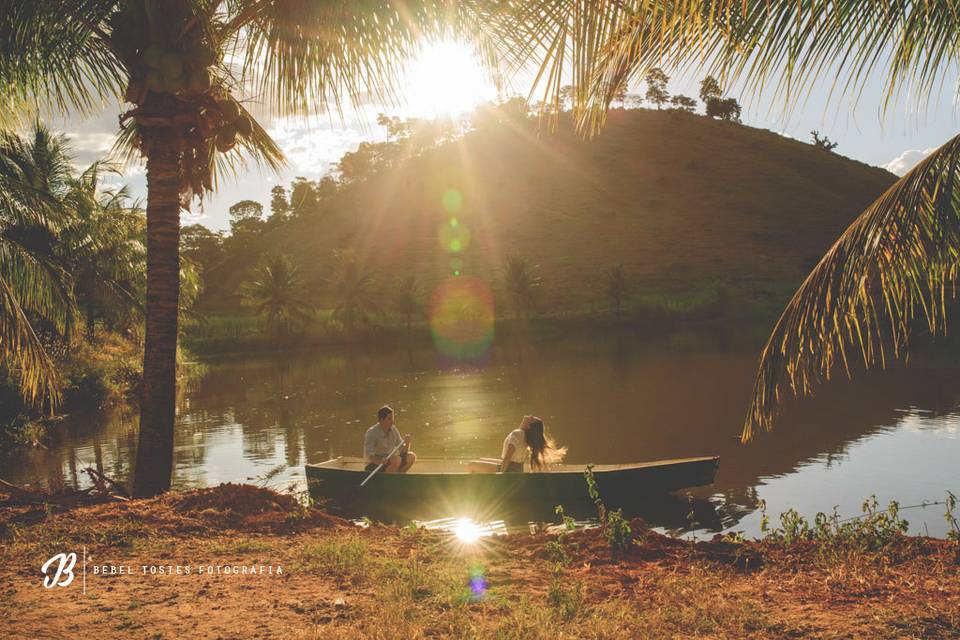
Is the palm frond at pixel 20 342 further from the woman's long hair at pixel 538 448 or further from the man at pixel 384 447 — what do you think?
the woman's long hair at pixel 538 448

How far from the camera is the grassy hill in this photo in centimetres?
7225

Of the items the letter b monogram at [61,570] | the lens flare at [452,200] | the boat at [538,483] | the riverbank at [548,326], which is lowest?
the boat at [538,483]

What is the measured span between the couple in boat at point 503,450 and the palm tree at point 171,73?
3676 millimetres

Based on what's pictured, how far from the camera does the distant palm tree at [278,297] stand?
5291cm

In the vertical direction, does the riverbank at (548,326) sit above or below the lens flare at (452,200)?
below

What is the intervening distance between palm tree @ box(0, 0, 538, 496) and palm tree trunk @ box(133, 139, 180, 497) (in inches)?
Result: 0.5

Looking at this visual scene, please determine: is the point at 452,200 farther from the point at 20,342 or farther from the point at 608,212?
the point at 20,342

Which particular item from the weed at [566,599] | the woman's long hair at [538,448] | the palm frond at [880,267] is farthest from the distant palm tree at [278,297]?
the palm frond at [880,267]

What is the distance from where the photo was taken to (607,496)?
34.9 feet

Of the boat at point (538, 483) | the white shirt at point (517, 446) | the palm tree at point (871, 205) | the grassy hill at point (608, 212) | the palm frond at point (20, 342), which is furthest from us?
the grassy hill at point (608, 212)

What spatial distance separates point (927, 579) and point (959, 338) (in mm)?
40775

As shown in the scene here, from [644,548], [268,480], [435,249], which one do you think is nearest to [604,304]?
[435,249]

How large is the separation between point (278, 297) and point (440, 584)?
1970 inches

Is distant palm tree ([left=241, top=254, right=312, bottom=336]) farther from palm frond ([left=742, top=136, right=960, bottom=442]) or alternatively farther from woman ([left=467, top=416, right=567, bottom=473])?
palm frond ([left=742, top=136, right=960, bottom=442])
